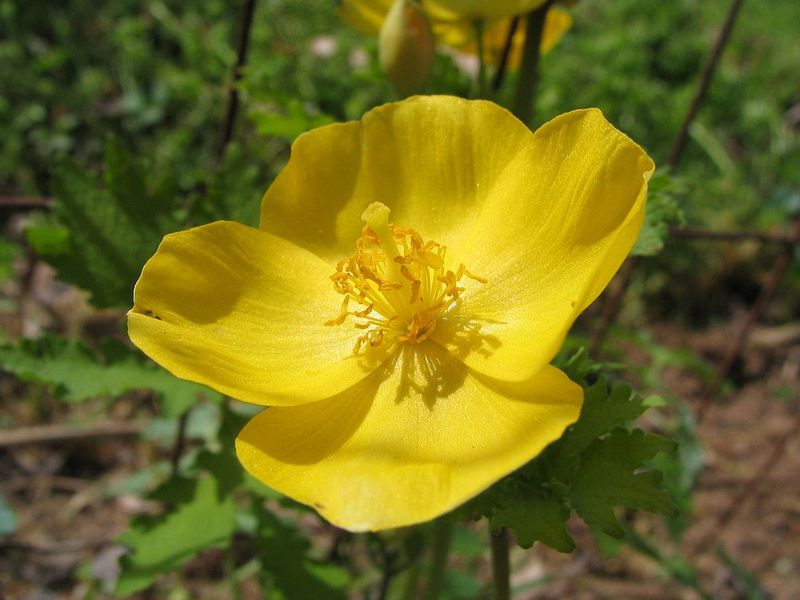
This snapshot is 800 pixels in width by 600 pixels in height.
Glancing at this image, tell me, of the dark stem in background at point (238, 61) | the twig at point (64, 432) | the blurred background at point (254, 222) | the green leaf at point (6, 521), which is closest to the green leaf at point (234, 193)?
the blurred background at point (254, 222)

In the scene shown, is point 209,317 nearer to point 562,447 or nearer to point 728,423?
point 562,447

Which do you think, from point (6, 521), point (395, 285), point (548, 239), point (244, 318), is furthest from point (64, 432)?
point (548, 239)

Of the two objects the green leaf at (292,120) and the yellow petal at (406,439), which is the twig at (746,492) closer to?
the yellow petal at (406,439)

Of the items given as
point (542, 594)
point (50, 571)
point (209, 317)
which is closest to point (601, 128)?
point (209, 317)

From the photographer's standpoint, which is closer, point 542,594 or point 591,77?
point 542,594

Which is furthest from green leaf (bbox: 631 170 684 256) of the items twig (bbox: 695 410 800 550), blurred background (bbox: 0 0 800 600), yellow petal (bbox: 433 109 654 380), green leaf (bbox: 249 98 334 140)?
twig (bbox: 695 410 800 550)
